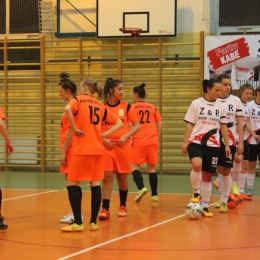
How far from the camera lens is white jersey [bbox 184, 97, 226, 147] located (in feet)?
26.7

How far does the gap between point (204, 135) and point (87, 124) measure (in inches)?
75.5

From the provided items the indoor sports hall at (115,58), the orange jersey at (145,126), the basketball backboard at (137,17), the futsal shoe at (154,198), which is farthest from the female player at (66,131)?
the basketball backboard at (137,17)

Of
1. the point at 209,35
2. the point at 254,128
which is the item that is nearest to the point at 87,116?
the point at 254,128

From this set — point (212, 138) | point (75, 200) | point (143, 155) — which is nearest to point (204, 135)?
point (212, 138)

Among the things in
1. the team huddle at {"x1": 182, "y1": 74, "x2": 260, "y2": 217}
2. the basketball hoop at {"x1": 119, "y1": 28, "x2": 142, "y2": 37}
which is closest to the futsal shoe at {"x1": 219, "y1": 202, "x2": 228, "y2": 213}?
the team huddle at {"x1": 182, "y1": 74, "x2": 260, "y2": 217}

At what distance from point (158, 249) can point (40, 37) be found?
35.9 ft

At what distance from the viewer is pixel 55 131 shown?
1630 cm

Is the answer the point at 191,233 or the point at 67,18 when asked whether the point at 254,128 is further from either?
the point at 67,18

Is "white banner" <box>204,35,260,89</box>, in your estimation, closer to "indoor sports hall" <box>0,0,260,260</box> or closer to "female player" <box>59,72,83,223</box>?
"indoor sports hall" <box>0,0,260,260</box>

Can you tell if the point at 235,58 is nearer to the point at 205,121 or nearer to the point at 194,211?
the point at 205,121

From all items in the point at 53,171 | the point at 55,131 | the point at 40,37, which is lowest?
the point at 53,171

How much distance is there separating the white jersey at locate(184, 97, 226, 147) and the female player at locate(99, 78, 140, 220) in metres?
0.78

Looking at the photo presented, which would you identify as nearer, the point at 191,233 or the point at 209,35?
A: the point at 191,233

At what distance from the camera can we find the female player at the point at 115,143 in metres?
7.87
